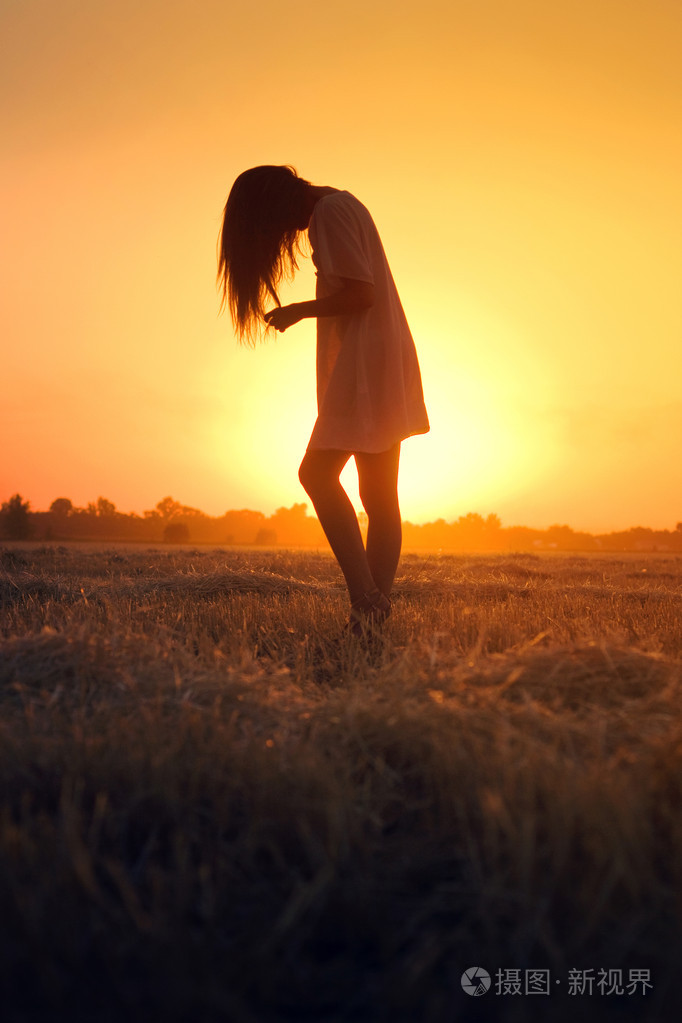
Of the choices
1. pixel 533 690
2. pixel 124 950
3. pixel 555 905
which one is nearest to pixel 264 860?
pixel 124 950

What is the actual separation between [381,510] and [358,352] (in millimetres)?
740

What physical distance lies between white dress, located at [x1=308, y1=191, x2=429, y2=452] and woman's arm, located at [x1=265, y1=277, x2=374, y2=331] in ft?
0.14

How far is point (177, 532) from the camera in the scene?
39219mm

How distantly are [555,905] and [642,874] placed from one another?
0.48 ft

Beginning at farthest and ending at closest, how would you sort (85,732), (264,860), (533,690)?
1. (533,690)
2. (85,732)
3. (264,860)

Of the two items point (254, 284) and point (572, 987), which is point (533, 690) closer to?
point (572, 987)

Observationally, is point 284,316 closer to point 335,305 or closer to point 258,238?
point 335,305

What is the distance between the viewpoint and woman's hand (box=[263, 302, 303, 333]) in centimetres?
306

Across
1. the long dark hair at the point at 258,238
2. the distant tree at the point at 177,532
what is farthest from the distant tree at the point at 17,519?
the long dark hair at the point at 258,238

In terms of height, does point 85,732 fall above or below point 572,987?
above

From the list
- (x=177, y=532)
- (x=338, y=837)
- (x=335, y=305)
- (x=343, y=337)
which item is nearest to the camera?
(x=338, y=837)

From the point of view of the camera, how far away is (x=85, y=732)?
58.9 inches

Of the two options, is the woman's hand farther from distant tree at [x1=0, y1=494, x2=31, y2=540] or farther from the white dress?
distant tree at [x1=0, y1=494, x2=31, y2=540]

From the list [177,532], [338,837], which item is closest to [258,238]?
[338,837]
